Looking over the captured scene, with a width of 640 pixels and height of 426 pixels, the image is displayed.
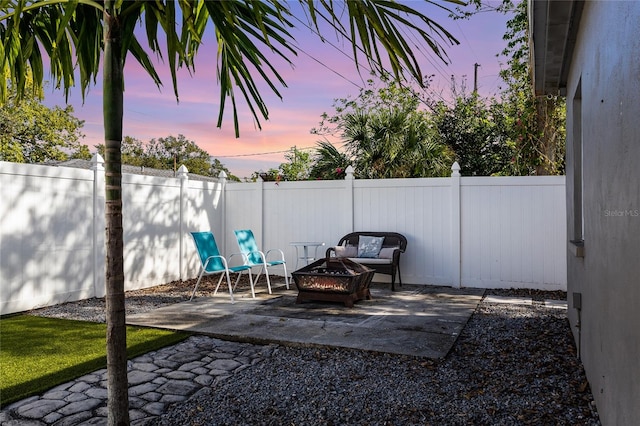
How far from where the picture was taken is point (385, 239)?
7.45 meters

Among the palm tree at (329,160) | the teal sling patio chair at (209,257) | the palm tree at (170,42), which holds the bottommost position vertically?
the teal sling patio chair at (209,257)

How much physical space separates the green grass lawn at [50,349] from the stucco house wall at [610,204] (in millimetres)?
3164

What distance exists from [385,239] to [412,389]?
447 centimetres

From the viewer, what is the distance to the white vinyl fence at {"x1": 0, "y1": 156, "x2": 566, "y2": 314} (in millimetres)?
5598

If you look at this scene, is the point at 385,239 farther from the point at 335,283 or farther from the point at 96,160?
the point at 96,160

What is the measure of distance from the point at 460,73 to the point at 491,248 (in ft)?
33.2

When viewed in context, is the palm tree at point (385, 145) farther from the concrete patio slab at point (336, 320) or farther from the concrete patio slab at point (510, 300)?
the concrete patio slab at point (510, 300)

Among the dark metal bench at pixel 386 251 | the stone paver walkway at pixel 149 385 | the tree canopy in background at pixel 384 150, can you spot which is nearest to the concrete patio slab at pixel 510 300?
the dark metal bench at pixel 386 251

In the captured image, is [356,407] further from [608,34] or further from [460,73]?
[460,73]

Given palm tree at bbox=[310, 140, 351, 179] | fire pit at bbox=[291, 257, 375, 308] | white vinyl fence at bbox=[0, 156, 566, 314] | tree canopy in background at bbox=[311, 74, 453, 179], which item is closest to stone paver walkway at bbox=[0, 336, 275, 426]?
fire pit at bbox=[291, 257, 375, 308]

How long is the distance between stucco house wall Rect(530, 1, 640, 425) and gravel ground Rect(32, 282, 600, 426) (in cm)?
26

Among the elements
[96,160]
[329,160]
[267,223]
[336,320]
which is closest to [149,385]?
[336,320]

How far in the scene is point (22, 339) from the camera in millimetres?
4262

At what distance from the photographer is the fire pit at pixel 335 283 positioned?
559 cm
